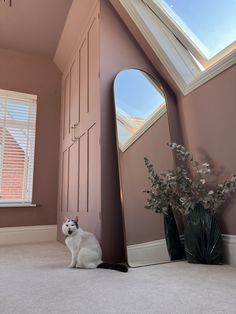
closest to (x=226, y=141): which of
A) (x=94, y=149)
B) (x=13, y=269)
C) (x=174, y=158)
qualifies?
(x=174, y=158)

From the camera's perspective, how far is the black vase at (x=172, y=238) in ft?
5.96

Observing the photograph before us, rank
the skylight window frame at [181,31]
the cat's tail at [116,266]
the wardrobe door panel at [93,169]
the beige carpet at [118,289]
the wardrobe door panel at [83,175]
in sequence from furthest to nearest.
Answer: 1. the wardrobe door panel at [83,175]
2. the skylight window frame at [181,31]
3. the wardrobe door panel at [93,169]
4. the cat's tail at [116,266]
5. the beige carpet at [118,289]

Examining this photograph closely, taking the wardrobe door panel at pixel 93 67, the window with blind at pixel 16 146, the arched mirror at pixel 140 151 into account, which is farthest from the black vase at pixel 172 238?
the window with blind at pixel 16 146

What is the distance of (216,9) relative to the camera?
1955 mm

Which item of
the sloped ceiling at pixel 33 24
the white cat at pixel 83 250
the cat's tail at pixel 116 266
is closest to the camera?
the cat's tail at pixel 116 266

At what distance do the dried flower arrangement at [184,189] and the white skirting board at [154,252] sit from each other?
0.22 metres

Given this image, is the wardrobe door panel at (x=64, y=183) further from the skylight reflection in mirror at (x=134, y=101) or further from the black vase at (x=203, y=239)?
the black vase at (x=203, y=239)

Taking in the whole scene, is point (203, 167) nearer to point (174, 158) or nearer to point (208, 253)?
point (174, 158)

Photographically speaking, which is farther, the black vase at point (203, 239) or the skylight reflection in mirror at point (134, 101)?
the skylight reflection in mirror at point (134, 101)

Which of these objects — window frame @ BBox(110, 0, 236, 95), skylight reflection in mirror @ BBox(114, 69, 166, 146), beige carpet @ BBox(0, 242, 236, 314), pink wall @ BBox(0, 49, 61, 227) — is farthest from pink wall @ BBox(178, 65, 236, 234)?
pink wall @ BBox(0, 49, 61, 227)

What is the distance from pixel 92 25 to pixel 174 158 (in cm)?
158

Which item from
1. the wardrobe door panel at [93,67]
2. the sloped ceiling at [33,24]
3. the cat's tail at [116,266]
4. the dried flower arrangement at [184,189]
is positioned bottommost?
the cat's tail at [116,266]

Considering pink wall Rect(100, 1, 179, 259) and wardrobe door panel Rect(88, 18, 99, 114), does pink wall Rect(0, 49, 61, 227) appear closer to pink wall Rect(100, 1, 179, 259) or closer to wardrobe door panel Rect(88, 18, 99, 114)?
wardrobe door panel Rect(88, 18, 99, 114)

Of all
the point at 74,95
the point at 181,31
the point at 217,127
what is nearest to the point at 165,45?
the point at 181,31
